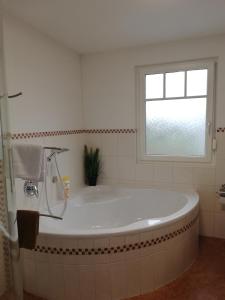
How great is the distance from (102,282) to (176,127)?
1.91m

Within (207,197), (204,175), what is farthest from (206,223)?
(204,175)

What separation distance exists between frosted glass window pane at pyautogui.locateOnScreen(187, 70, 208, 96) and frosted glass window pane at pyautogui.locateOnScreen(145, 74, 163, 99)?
1.08ft

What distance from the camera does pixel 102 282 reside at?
1.87m

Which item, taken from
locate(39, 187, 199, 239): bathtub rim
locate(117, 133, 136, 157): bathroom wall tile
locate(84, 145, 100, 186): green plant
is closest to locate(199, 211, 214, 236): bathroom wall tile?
locate(39, 187, 199, 239): bathtub rim

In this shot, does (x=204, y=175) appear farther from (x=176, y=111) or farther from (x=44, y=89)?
(x=44, y=89)

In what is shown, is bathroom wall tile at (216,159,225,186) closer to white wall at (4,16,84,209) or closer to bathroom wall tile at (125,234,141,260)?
bathroom wall tile at (125,234,141,260)

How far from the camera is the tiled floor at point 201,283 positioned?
1947 mm

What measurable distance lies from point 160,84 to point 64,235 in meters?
2.08

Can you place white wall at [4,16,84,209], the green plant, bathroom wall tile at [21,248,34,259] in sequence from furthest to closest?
1. the green plant
2. white wall at [4,16,84,209]
3. bathroom wall tile at [21,248,34,259]

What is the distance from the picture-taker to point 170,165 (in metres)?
3.02

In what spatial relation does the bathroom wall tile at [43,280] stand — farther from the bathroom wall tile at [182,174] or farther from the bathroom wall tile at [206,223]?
the bathroom wall tile at [206,223]

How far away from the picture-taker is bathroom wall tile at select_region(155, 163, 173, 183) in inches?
119

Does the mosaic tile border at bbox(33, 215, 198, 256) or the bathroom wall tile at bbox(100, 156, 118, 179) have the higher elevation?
the bathroom wall tile at bbox(100, 156, 118, 179)

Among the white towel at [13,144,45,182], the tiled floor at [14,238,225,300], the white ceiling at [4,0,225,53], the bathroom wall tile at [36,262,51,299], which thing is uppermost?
the white ceiling at [4,0,225,53]
